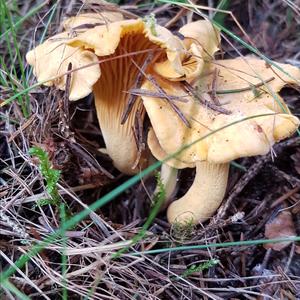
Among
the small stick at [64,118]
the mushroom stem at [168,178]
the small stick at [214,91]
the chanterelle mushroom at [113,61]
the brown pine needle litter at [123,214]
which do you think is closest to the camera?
the chanterelle mushroom at [113,61]

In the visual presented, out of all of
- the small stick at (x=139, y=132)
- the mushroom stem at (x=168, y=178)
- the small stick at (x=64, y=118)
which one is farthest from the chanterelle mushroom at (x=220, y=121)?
the small stick at (x=64, y=118)

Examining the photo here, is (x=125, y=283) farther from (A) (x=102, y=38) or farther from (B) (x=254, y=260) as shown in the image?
(A) (x=102, y=38)

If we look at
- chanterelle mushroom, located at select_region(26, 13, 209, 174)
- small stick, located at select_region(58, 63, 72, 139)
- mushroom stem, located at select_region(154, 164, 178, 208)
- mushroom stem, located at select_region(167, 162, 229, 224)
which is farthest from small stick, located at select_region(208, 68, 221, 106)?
small stick, located at select_region(58, 63, 72, 139)

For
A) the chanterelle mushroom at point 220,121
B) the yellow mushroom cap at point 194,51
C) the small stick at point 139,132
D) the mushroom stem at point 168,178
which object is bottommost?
the mushroom stem at point 168,178

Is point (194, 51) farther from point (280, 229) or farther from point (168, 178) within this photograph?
point (280, 229)

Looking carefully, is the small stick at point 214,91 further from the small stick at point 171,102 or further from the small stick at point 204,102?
the small stick at point 171,102

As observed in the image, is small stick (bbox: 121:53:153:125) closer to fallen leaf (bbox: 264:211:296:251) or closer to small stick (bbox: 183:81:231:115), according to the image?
small stick (bbox: 183:81:231:115)

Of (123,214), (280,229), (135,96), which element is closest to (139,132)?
(135,96)

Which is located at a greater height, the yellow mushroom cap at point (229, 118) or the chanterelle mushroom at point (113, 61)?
the chanterelle mushroom at point (113, 61)
